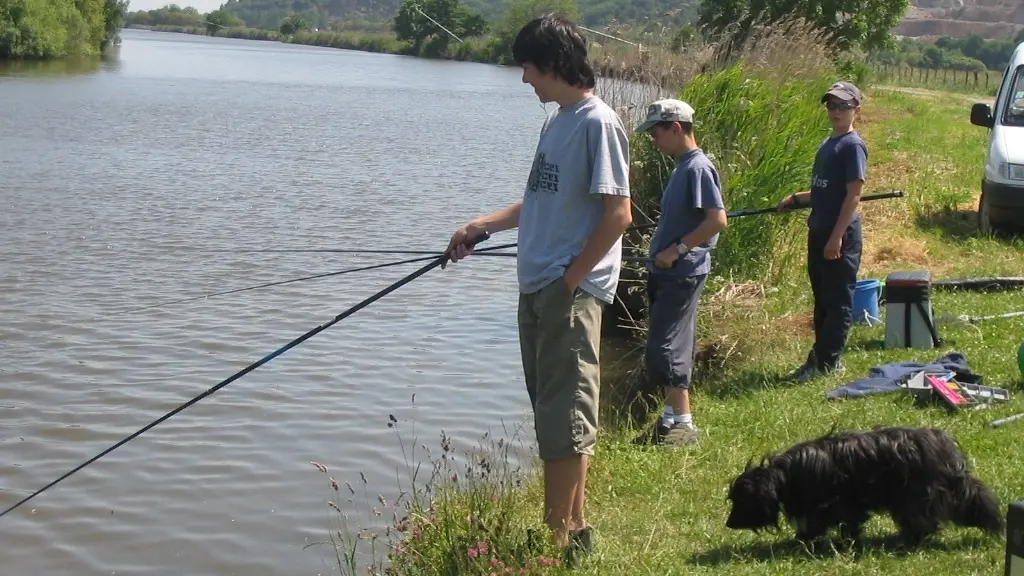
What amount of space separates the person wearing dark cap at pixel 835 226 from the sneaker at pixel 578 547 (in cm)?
290

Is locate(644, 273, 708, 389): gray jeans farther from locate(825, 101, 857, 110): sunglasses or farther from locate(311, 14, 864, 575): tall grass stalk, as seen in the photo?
locate(825, 101, 857, 110): sunglasses

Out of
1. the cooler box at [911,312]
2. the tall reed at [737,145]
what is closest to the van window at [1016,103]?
the tall reed at [737,145]

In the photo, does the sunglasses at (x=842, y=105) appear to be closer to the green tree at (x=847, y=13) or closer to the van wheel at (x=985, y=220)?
the van wheel at (x=985, y=220)

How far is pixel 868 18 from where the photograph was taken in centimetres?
3756

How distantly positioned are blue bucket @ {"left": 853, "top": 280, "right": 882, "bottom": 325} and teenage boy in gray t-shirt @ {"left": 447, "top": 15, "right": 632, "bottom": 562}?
461 centimetres

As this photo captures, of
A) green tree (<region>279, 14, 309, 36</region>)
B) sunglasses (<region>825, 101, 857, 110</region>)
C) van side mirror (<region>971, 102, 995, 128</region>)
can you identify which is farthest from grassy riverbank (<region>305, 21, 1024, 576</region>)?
green tree (<region>279, 14, 309, 36</region>)

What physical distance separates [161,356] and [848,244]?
506cm

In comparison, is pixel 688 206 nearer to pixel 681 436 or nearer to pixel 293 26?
pixel 681 436

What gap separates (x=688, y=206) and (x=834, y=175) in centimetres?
120

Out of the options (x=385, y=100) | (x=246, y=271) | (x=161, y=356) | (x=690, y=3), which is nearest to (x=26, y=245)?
(x=246, y=271)

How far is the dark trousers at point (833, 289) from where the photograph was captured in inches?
275

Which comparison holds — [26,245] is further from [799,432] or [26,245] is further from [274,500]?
[799,432]

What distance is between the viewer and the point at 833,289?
703 cm

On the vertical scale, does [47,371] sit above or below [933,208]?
below
